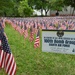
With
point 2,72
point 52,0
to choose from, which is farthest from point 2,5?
point 2,72

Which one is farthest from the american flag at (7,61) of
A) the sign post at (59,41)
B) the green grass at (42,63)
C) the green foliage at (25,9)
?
the green foliage at (25,9)

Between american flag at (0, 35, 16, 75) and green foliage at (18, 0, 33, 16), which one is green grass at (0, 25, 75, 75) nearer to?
american flag at (0, 35, 16, 75)

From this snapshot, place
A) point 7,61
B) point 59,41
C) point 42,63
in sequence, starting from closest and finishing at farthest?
point 7,61
point 59,41
point 42,63

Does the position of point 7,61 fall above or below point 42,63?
above

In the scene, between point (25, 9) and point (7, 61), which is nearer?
point (7, 61)

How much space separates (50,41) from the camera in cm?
840

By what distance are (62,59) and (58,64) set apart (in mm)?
1035

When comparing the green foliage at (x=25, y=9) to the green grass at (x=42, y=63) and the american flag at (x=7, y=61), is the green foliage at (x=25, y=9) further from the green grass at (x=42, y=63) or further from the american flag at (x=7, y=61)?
the american flag at (x=7, y=61)

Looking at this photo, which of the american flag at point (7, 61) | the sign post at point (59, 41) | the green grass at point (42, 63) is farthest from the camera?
the green grass at point (42, 63)

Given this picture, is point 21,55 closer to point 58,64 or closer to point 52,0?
point 58,64

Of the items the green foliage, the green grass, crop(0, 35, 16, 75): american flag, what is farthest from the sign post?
the green foliage

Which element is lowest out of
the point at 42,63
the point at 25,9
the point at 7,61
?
the point at 25,9

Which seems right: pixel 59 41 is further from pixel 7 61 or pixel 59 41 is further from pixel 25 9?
pixel 25 9

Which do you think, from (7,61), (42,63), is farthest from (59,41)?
(42,63)
